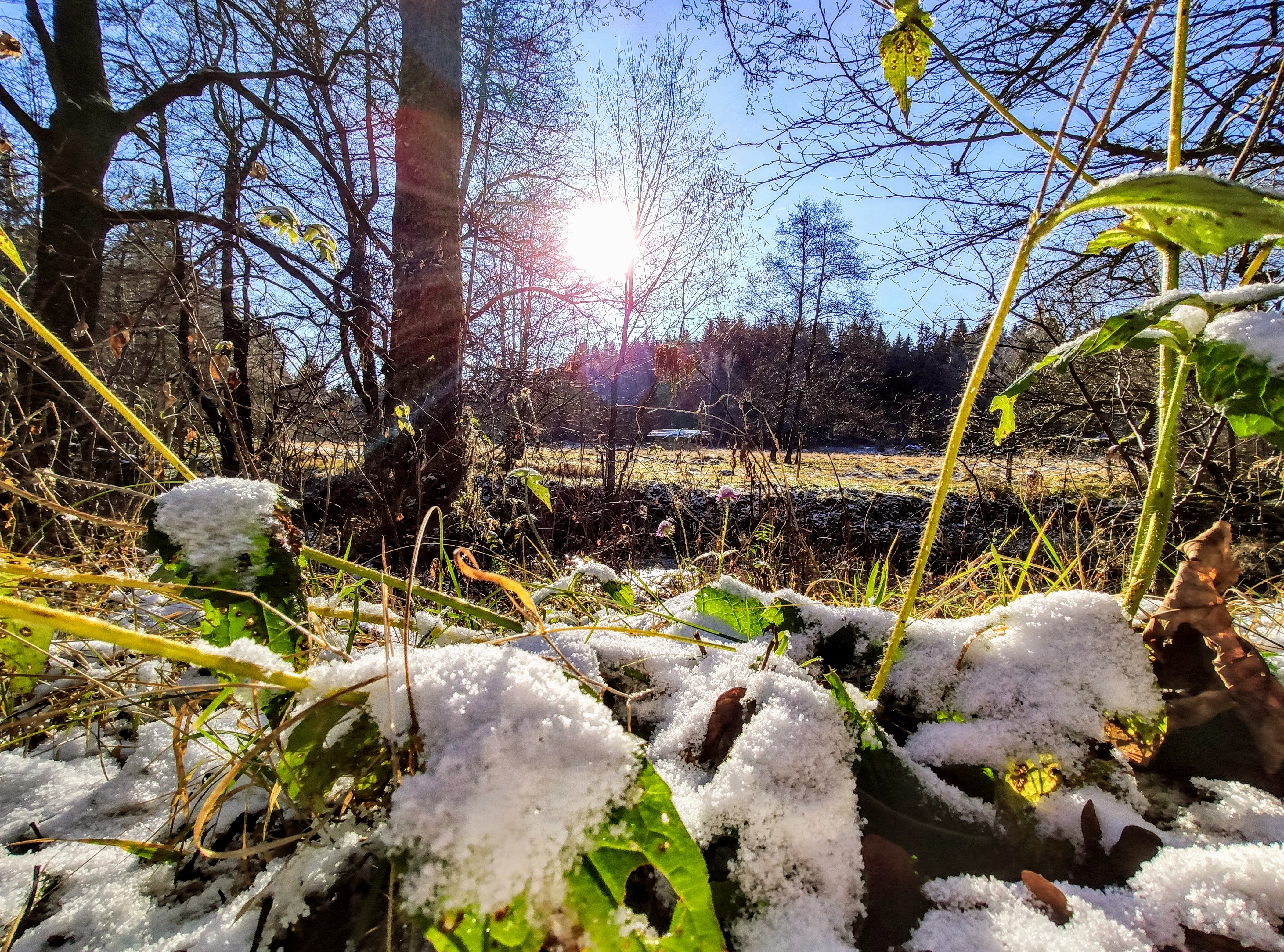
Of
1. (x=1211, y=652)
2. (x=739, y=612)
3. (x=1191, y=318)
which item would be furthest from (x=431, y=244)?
(x=1211, y=652)

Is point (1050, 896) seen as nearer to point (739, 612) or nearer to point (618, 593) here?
point (739, 612)

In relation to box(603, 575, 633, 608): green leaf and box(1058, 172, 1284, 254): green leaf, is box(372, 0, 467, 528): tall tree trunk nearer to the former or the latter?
box(603, 575, 633, 608): green leaf

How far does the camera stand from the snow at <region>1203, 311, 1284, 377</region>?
45cm

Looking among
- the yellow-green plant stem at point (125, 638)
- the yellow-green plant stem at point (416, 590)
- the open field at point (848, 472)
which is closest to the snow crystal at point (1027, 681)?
the yellow-green plant stem at point (416, 590)

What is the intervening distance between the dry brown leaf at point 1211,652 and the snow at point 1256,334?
24cm

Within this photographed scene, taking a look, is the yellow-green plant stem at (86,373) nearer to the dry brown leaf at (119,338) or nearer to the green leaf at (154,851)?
the green leaf at (154,851)

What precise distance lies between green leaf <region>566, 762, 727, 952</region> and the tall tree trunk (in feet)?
12.2

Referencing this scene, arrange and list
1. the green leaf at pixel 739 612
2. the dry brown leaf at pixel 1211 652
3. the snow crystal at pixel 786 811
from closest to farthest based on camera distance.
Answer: the snow crystal at pixel 786 811
the dry brown leaf at pixel 1211 652
the green leaf at pixel 739 612

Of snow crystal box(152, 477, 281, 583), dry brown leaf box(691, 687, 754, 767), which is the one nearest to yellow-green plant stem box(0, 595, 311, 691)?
snow crystal box(152, 477, 281, 583)

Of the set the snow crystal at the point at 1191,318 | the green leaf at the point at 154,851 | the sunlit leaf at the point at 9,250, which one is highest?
the sunlit leaf at the point at 9,250

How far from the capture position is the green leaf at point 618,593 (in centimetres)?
96

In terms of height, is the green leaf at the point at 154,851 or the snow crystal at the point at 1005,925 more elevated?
the snow crystal at the point at 1005,925

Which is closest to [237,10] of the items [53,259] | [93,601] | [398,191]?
[398,191]

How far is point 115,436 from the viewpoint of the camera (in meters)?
2.76
